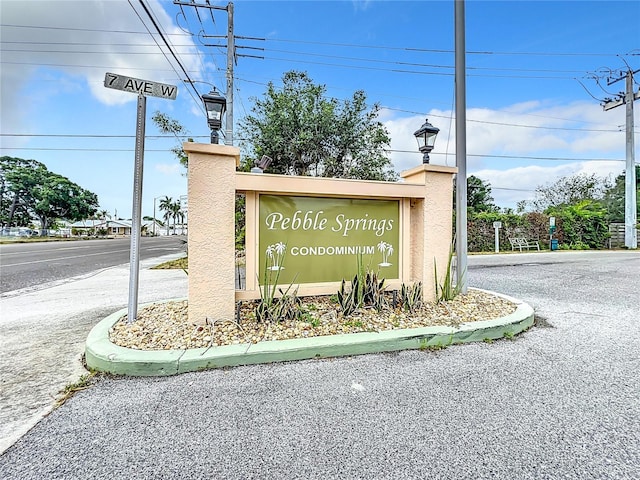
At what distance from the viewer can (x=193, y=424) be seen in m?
1.79

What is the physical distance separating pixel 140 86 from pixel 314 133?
7516mm

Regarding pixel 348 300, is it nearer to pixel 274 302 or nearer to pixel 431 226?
pixel 274 302

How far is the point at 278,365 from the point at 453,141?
14.7 ft

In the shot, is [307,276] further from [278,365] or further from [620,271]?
[620,271]

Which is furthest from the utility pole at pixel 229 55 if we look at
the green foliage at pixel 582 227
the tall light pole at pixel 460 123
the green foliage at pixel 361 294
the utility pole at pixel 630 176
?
the utility pole at pixel 630 176

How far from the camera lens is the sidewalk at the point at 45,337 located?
2020mm

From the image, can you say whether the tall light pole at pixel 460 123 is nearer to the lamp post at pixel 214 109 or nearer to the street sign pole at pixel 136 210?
the lamp post at pixel 214 109

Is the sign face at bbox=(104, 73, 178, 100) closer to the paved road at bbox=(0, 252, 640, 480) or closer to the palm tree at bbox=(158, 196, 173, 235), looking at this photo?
the paved road at bbox=(0, 252, 640, 480)

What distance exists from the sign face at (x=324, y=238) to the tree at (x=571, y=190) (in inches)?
1259

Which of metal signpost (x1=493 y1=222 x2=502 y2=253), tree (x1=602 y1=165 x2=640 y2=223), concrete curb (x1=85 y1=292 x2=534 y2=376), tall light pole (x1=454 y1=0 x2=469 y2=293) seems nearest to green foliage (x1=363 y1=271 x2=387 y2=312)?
concrete curb (x1=85 y1=292 x2=534 y2=376)

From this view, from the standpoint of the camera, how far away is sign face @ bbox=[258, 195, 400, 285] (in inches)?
137

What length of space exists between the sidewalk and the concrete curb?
0.26 meters

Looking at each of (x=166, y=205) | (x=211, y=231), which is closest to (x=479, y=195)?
(x=211, y=231)

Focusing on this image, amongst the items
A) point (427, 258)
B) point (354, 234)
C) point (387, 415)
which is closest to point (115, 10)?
point (354, 234)
